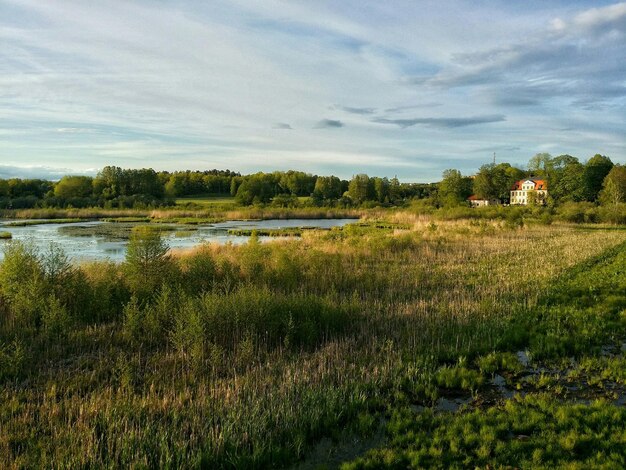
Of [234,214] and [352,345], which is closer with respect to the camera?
[352,345]

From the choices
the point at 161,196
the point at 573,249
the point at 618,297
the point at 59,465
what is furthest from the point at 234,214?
the point at 59,465

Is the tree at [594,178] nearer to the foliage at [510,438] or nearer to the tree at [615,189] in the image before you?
the tree at [615,189]

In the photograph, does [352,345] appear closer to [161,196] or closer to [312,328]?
[312,328]

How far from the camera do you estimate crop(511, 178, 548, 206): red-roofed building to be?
89.5 metres

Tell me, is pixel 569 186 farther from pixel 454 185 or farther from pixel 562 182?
pixel 454 185

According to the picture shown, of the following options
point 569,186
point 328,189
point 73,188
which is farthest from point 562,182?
point 73,188

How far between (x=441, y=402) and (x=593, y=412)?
7.25 feet

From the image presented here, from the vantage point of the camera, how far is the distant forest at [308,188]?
81.4 metres

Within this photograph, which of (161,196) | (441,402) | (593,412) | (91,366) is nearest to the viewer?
(593,412)

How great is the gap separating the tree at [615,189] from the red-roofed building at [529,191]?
14518 millimetres

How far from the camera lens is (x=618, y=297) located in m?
13.6

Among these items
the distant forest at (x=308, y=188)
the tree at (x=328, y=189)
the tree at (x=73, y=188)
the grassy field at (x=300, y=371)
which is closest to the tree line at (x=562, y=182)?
the distant forest at (x=308, y=188)

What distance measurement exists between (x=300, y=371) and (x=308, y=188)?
137397mm

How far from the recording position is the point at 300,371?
862cm
